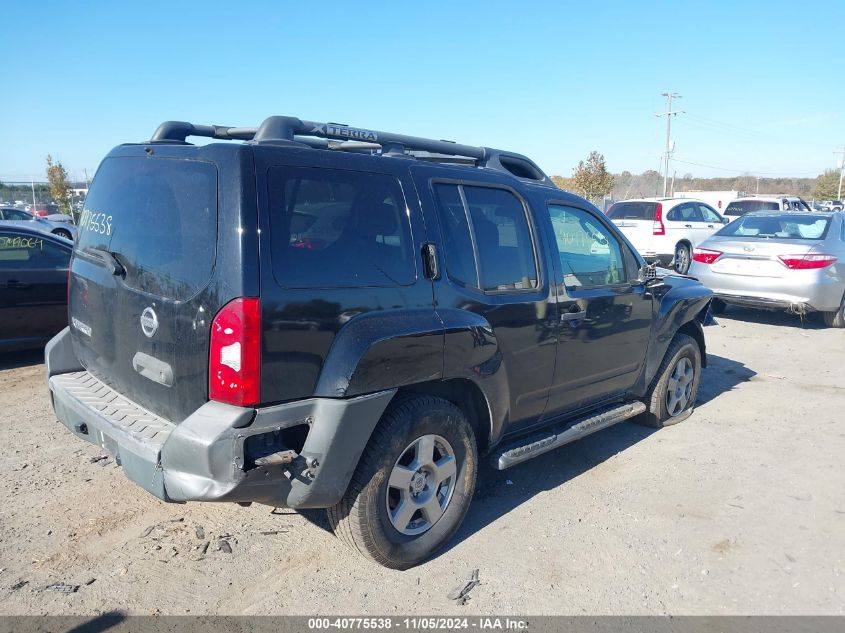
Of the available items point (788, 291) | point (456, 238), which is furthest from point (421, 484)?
point (788, 291)

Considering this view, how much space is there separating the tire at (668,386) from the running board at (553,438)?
0.44 meters

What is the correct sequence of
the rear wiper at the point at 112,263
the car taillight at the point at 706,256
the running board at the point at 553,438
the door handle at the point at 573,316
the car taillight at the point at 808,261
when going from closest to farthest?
1. the rear wiper at the point at 112,263
2. the running board at the point at 553,438
3. the door handle at the point at 573,316
4. the car taillight at the point at 808,261
5. the car taillight at the point at 706,256

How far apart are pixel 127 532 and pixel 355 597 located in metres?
1.37

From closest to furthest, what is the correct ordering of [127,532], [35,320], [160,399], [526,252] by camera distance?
1. [160,399]
2. [127,532]
3. [526,252]
4. [35,320]

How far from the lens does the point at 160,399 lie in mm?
2883

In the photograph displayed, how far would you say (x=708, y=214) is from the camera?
15977 millimetres

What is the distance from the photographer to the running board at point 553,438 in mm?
3631

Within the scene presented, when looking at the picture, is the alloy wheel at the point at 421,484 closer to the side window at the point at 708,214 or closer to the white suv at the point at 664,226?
the white suv at the point at 664,226

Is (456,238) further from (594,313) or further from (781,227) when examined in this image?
(781,227)

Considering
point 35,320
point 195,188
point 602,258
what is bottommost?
point 35,320

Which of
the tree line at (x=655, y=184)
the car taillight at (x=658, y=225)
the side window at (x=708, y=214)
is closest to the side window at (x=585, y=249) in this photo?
the car taillight at (x=658, y=225)

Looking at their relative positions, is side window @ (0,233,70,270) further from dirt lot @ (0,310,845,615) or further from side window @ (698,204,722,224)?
side window @ (698,204,722,224)

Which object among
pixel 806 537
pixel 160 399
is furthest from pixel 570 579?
pixel 160 399

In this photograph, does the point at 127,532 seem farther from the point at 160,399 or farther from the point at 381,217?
the point at 381,217
